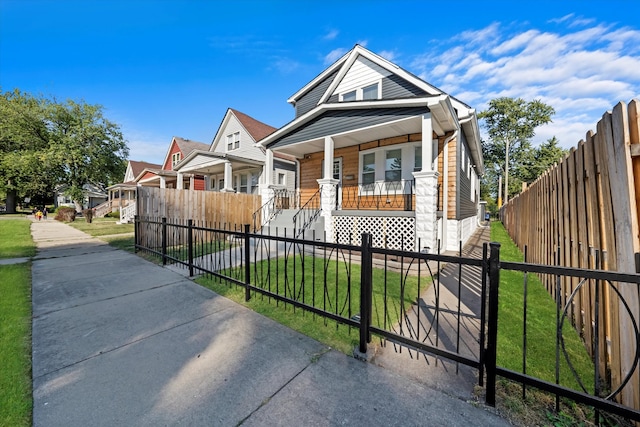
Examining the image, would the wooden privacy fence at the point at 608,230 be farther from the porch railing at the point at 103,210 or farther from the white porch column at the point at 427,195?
the porch railing at the point at 103,210

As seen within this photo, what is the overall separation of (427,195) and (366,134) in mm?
3495

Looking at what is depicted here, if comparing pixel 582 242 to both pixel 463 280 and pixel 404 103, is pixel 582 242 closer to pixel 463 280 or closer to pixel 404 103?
pixel 463 280

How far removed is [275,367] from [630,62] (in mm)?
28388

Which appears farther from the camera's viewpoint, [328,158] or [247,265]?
[328,158]

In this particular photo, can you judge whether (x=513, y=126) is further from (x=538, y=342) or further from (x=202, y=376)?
(x=202, y=376)

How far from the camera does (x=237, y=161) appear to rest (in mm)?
14805

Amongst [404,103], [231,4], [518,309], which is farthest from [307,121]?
[518,309]

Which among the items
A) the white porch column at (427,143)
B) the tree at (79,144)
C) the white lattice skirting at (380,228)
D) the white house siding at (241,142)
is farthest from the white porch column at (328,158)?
the tree at (79,144)

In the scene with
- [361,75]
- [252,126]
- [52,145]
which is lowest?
[361,75]

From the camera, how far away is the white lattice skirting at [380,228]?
26.1ft

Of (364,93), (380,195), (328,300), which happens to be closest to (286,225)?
(380,195)

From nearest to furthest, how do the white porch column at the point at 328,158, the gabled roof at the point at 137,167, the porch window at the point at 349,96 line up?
the white porch column at the point at 328,158 → the porch window at the point at 349,96 → the gabled roof at the point at 137,167

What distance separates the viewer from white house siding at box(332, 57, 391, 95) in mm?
10444

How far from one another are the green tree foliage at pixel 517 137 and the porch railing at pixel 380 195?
100.0 feet
